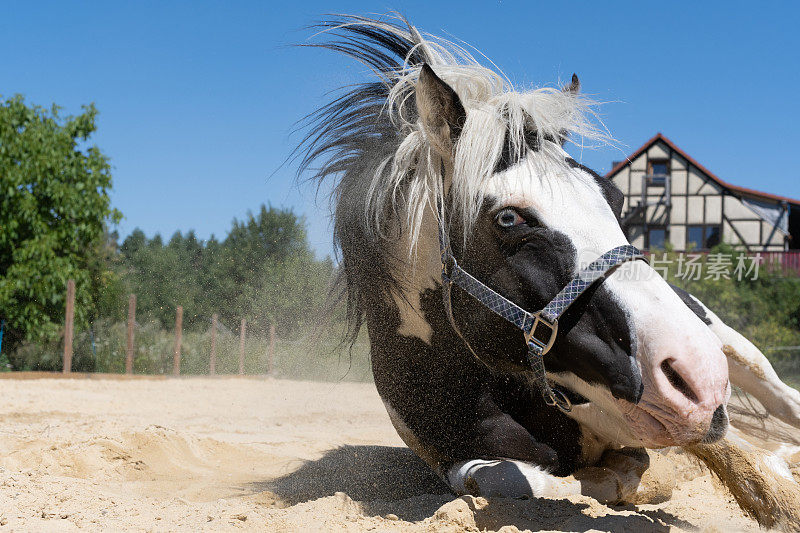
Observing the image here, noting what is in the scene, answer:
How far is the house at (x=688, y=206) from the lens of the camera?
22719 millimetres

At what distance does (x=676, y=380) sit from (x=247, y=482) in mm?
2359

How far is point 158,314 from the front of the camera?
12508 millimetres

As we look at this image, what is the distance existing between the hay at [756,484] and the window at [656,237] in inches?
898

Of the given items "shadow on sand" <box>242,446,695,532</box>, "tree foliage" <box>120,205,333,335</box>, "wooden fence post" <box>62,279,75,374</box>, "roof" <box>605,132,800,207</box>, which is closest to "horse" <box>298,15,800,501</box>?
"shadow on sand" <box>242,446,695,532</box>

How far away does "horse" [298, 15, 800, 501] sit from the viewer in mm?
1847

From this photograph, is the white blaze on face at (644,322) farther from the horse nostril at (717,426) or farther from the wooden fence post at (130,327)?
the wooden fence post at (130,327)

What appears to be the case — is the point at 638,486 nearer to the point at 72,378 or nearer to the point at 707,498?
the point at 707,498

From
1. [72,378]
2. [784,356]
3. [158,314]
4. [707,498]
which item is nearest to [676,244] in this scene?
[784,356]

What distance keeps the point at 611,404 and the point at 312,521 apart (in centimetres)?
102

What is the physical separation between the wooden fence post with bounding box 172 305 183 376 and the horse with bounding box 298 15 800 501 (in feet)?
29.5

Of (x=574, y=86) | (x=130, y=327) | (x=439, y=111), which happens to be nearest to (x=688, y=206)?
(x=130, y=327)

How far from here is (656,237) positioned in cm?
2412

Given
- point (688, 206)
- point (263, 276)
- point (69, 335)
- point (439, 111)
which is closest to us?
point (439, 111)

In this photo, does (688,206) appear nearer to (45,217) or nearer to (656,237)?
(656,237)
